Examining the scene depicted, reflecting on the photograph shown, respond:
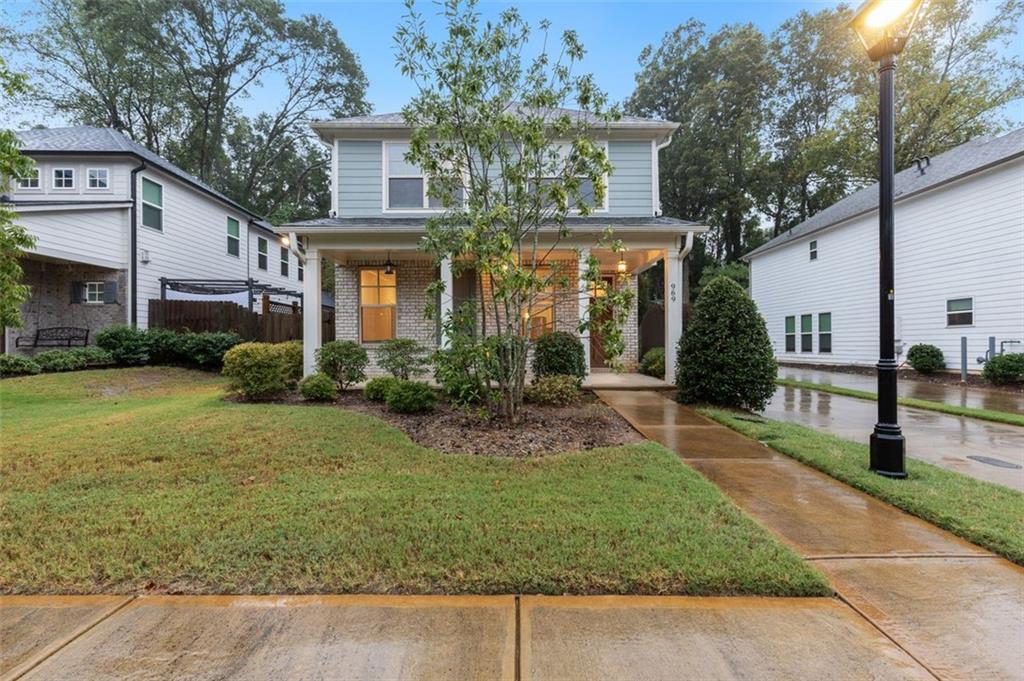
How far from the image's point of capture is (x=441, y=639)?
199cm

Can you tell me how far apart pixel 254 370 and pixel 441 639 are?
20.8 ft

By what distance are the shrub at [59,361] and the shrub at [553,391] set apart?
10218mm

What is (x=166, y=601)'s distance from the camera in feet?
7.40

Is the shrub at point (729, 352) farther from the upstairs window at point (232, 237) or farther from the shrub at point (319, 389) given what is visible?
the upstairs window at point (232, 237)

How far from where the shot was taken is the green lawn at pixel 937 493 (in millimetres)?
2873

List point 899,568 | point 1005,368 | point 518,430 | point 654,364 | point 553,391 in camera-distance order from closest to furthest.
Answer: point 899,568, point 518,430, point 553,391, point 1005,368, point 654,364

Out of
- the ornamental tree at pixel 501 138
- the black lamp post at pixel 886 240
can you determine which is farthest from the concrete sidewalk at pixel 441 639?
the ornamental tree at pixel 501 138

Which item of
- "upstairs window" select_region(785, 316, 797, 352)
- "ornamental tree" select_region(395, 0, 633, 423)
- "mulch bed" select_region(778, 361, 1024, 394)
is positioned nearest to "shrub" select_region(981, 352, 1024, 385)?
"mulch bed" select_region(778, 361, 1024, 394)

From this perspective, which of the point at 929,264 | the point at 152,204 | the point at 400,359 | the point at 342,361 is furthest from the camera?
the point at 929,264

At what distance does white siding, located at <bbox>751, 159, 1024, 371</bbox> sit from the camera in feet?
36.0

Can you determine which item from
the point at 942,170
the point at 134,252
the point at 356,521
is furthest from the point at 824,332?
the point at 134,252

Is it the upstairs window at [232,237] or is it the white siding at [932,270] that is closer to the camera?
the white siding at [932,270]

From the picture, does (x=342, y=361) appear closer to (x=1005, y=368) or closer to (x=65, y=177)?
(x=65, y=177)

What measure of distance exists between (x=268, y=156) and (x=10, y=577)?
2979 cm
